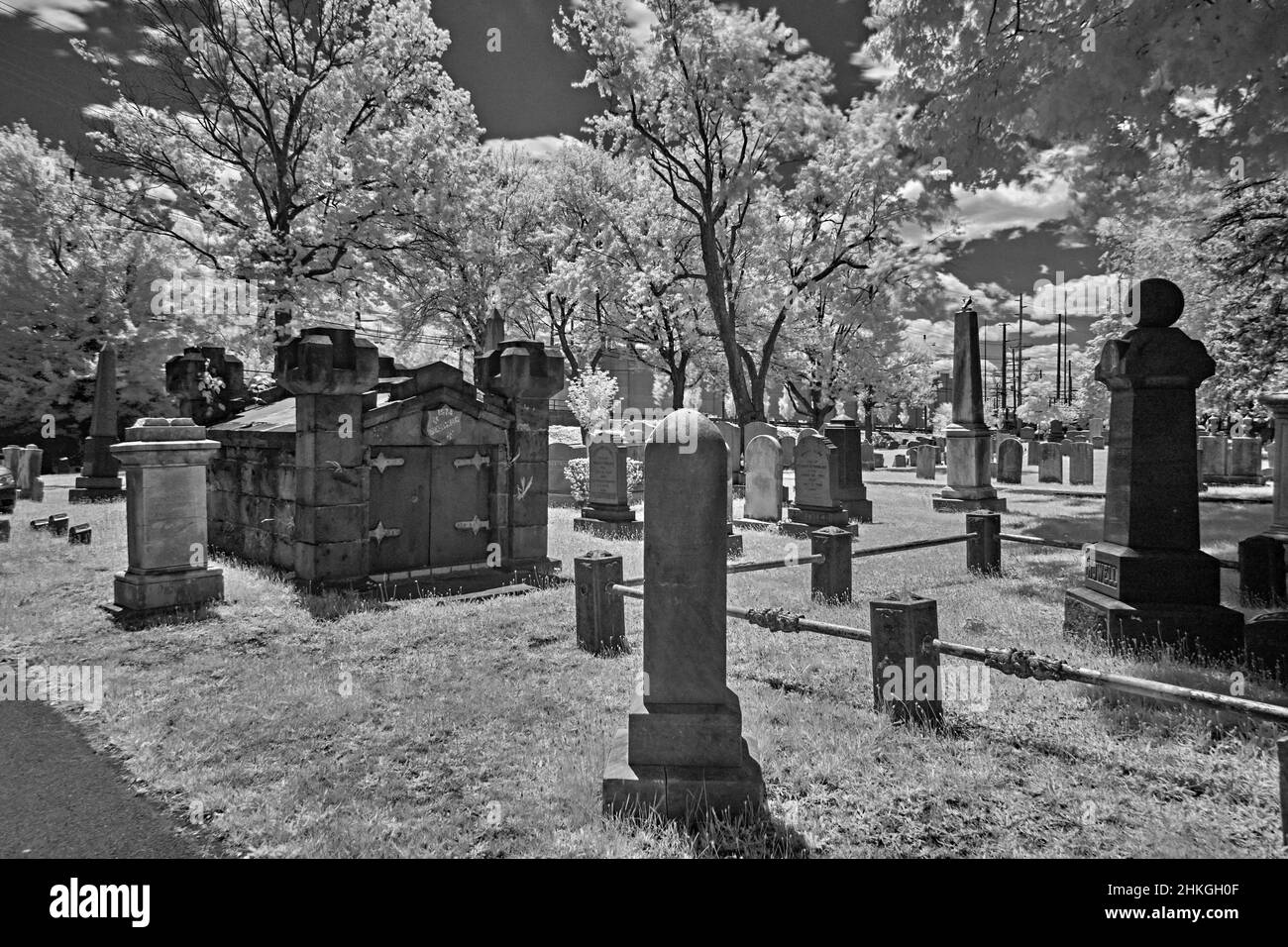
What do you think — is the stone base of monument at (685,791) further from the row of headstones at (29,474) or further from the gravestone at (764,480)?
the row of headstones at (29,474)

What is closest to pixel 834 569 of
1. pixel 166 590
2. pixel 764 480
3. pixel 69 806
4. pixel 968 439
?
pixel 764 480

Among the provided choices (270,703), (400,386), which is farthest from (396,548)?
(270,703)

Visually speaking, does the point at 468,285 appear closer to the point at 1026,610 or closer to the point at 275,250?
the point at 275,250

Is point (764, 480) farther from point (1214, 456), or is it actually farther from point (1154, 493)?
point (1214, 456)

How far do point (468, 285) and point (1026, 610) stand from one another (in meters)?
22.7

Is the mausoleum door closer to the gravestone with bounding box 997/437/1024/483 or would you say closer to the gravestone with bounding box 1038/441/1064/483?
the gravestone with bounding box 997/437/1024/483

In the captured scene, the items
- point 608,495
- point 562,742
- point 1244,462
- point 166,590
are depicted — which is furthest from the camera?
point 1244,462

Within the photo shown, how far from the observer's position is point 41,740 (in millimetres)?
4395

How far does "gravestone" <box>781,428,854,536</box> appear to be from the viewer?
12.9 meters

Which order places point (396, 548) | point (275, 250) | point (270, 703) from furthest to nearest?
point (275, 250)
point (396, 548)
point (270, 703)

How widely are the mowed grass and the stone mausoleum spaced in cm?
113

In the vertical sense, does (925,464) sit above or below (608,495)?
above

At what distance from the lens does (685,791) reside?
3320mm

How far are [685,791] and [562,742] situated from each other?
3.91ft
